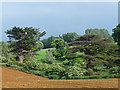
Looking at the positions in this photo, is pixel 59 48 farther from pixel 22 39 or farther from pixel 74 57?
pixel 74 57

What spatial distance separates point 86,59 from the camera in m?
18.0

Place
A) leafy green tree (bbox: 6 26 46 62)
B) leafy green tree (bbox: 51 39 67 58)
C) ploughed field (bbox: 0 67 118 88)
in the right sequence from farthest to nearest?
1. leafy green tree (bbox: 51 39 67 58)
2. leafy green tree (bbox: 6 26 46 62)
3. ploughed field (bbox: 0 67 118 88)

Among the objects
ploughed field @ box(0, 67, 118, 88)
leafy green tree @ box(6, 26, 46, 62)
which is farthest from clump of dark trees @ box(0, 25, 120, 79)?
ploughed field @ box(0, 67, 118, 88)

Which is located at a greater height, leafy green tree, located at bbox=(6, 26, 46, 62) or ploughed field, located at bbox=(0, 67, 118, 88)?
leafy green tree, located at bbox=(6, 26, 46, 62)

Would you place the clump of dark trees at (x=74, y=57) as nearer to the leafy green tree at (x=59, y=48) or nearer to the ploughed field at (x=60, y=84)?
the leafy green tree at (x=59, y=48)

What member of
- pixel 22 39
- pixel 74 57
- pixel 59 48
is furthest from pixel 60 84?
pixel 59 48

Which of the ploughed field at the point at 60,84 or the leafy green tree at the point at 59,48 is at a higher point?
the leafy green tree at the point at 59,48

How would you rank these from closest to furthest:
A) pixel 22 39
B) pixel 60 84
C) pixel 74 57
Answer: pixel 60 84 → pixel 74 57 → pixel 22 39

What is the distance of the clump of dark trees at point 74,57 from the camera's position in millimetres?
15070

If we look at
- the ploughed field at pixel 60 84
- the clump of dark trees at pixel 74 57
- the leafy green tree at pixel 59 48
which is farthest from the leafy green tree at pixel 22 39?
the ploughed field at pixel 60 84

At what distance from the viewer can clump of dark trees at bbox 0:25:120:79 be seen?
15070 mm

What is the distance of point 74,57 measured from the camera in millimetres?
18703

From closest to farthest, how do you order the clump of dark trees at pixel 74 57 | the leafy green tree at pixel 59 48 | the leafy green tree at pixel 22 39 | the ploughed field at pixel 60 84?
the ploughed field at pixel 60 84, the clump of dark trees at pixel 74 57, the leafy green tree at pixel 22 39, the leafy green tree at pixel 59 48

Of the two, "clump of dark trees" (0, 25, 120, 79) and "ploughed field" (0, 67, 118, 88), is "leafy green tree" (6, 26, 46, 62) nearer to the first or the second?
"clump of dark trees" (0, 25, 120, 79)
